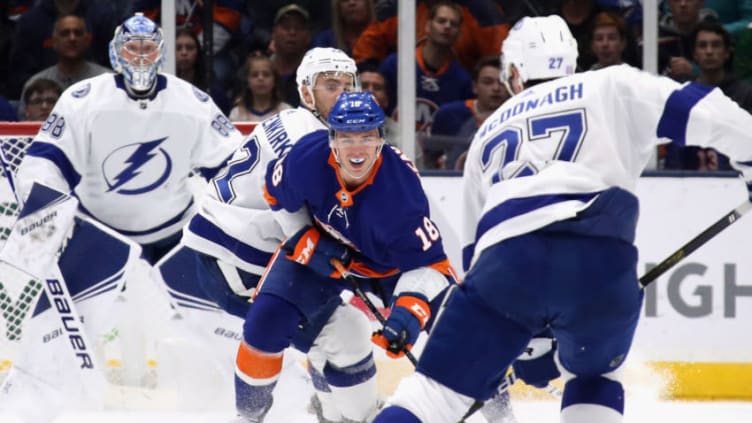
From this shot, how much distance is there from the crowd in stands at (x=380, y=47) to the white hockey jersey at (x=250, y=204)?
56.4 inches

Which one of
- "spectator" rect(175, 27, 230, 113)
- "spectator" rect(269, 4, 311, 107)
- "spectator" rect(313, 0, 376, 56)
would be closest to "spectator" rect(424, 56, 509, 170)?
"spectator" rect(313, 0, 376, 56)

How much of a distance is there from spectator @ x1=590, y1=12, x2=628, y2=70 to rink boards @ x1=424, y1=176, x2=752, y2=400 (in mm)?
487

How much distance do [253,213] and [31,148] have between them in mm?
1046

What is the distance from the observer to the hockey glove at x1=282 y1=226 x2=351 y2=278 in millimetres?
4039

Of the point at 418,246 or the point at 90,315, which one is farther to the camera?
the point at 90,315

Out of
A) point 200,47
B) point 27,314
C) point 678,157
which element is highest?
point 200,47

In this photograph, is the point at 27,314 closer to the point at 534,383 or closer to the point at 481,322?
the point at 534,383

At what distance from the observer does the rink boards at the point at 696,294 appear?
18.0ft

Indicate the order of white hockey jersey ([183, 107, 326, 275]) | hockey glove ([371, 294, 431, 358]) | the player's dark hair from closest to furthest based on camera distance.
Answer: hockey glove ([371, 294, 431, 358]) → white hockey jersey ([183, 107, 326, 275]) → the player's dark hair

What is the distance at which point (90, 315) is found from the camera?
203 inches

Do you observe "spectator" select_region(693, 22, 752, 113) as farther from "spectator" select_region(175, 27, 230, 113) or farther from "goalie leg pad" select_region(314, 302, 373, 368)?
"goalie leg pad" select_region(314, 302, 373, 368)

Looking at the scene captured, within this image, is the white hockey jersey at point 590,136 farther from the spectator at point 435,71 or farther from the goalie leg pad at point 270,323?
the spectator at point 435,71

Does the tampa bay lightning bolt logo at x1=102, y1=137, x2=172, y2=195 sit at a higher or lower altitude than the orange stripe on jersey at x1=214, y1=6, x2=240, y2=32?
lower

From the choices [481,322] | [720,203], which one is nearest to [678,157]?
[720,203]
